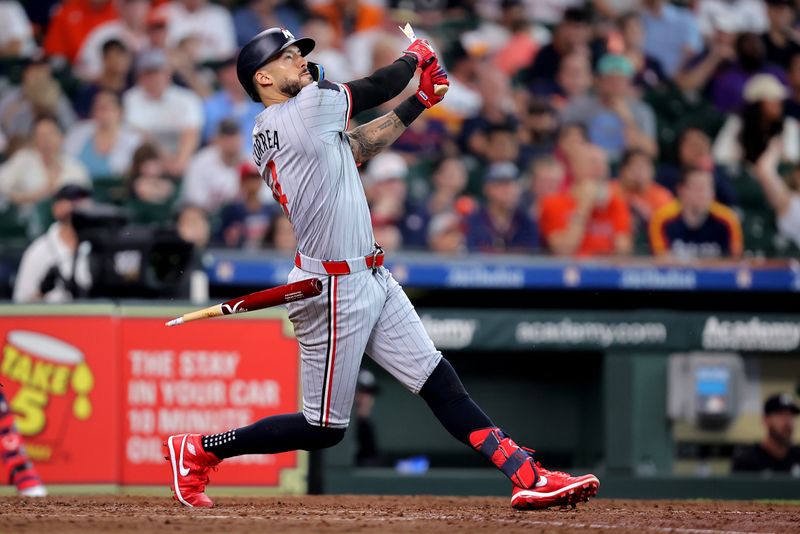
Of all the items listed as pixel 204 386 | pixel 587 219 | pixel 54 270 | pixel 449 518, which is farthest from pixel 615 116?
pixel 449 518

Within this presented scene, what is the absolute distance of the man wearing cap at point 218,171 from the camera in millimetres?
10078

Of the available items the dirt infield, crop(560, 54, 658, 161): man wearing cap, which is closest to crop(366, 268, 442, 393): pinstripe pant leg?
the dirt infield

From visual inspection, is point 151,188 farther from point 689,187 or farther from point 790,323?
point 790,323

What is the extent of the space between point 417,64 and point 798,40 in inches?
311

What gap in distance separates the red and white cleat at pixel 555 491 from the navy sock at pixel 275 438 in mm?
766

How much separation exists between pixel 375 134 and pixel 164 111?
221 inches

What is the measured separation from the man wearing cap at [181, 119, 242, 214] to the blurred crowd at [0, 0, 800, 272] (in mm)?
13

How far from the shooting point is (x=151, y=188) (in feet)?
32.3

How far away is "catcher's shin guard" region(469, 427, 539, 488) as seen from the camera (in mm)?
5082

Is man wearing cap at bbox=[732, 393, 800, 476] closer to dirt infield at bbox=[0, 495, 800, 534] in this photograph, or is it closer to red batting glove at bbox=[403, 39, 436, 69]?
dirt infield at bbox=[0, 495, 800, 534]

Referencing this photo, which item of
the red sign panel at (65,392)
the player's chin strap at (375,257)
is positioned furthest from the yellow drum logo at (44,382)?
the player's chin strap at (375,257)

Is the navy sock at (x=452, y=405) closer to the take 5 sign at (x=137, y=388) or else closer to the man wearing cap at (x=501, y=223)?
the take 5 sign at (x=137, y=388)

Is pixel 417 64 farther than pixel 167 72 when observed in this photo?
No

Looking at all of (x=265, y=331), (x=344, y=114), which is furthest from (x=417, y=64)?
(x=265, y=331)
